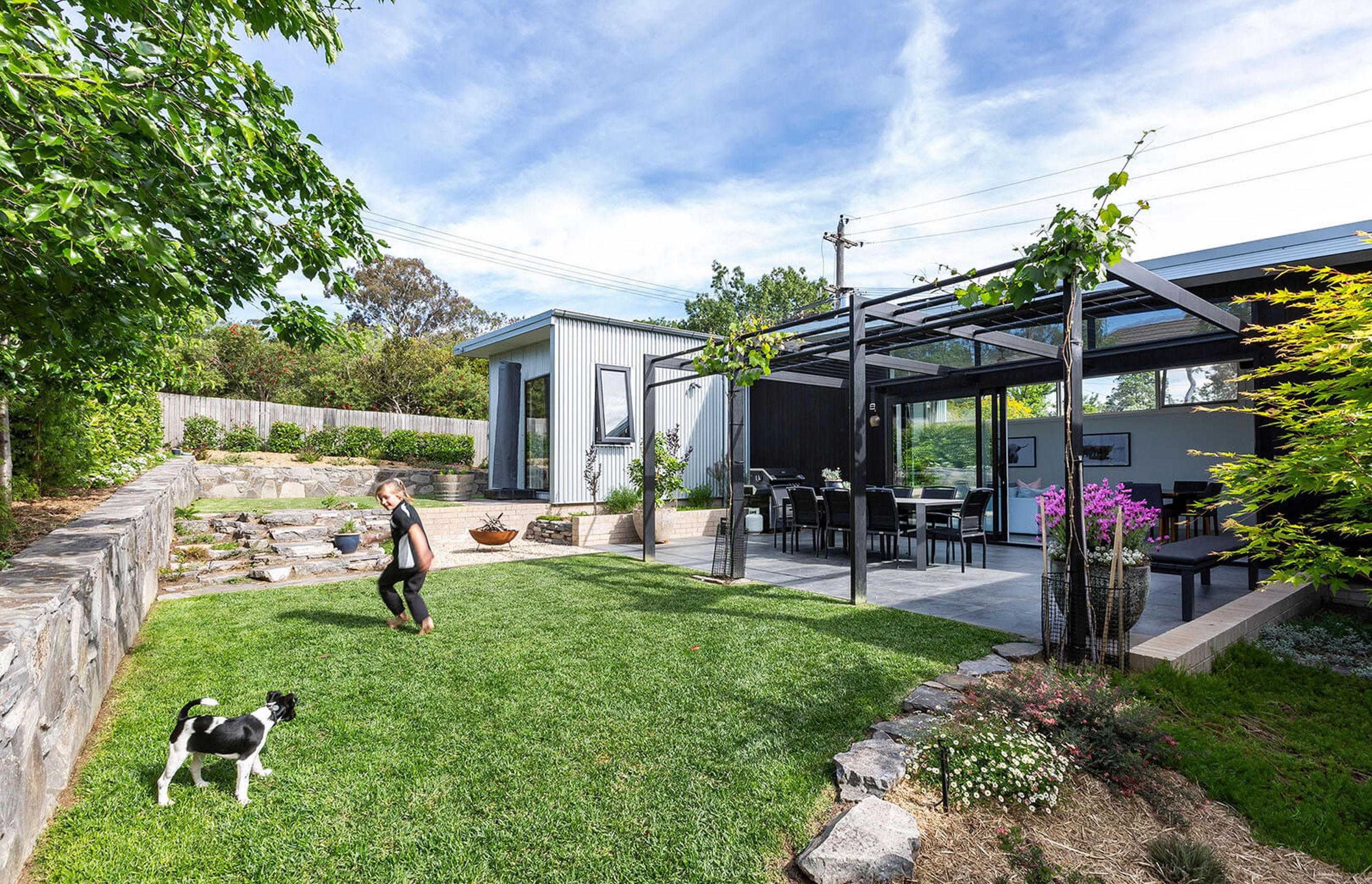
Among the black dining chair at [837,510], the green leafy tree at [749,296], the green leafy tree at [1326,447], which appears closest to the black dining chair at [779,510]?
the black dining chair at [837,510]

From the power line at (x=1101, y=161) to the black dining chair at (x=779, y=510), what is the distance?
5345mm

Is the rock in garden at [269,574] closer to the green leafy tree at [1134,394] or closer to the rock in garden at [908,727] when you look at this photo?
the rock in garden at [908,727]

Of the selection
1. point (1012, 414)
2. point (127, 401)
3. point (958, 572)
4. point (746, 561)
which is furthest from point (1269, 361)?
point (127, 401)

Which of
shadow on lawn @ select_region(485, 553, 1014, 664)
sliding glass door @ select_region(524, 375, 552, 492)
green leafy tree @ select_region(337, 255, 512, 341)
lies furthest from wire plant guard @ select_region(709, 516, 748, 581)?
green leafy tree @ select_region(337, 255, 512, 341)

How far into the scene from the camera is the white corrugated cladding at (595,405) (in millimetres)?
10227

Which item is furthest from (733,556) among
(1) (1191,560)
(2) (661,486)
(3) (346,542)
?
(3) (346,542)

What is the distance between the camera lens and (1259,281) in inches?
245

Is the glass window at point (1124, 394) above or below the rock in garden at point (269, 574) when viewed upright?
above

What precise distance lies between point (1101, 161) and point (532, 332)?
40.6 feet

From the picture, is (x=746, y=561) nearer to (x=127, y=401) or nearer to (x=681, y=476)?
(x=681, y=476)

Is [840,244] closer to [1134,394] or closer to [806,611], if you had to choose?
[1134,394]

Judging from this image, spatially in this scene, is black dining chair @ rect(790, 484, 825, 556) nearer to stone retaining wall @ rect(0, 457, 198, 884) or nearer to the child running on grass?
the child running on grass

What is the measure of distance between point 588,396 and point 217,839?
8.76m

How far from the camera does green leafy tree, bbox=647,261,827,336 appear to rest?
31922 mm
